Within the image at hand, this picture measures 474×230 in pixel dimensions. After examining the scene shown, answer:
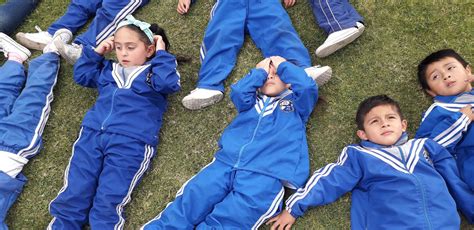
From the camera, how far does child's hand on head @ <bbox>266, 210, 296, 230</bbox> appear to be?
126 inches

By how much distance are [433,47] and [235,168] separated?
6.77 feet

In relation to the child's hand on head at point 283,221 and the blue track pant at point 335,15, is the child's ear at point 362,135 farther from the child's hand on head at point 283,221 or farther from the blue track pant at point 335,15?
the blue track pant at point 335,15

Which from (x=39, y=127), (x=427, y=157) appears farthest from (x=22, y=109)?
(x=427, y=157)

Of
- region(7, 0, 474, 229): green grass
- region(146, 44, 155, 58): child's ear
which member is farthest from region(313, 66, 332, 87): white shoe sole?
region(146, 44, 155, 58): child's ear

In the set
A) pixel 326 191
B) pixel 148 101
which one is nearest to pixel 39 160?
pixel 148 101

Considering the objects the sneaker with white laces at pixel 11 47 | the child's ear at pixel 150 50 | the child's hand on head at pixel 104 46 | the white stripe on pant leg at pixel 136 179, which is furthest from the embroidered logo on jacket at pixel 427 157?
the sneaker with white laces at pixel 11 47

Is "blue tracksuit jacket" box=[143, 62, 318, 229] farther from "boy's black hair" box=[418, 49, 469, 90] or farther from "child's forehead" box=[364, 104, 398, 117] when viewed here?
→ "boy's black hair" box=[418, 49, 469, 90]

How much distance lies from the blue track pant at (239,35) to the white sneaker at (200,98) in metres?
0.06

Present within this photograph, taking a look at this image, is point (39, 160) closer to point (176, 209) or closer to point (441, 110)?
point (176, 209)

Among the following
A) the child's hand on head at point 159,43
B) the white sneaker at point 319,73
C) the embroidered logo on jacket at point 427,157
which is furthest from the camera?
the child's hand on head at point 159,43

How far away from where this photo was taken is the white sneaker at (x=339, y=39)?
141 inches

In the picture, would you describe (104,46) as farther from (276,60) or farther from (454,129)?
(454,129)

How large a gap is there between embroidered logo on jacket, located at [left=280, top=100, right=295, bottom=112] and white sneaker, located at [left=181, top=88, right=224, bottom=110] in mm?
610

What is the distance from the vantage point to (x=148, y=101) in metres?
3.64
